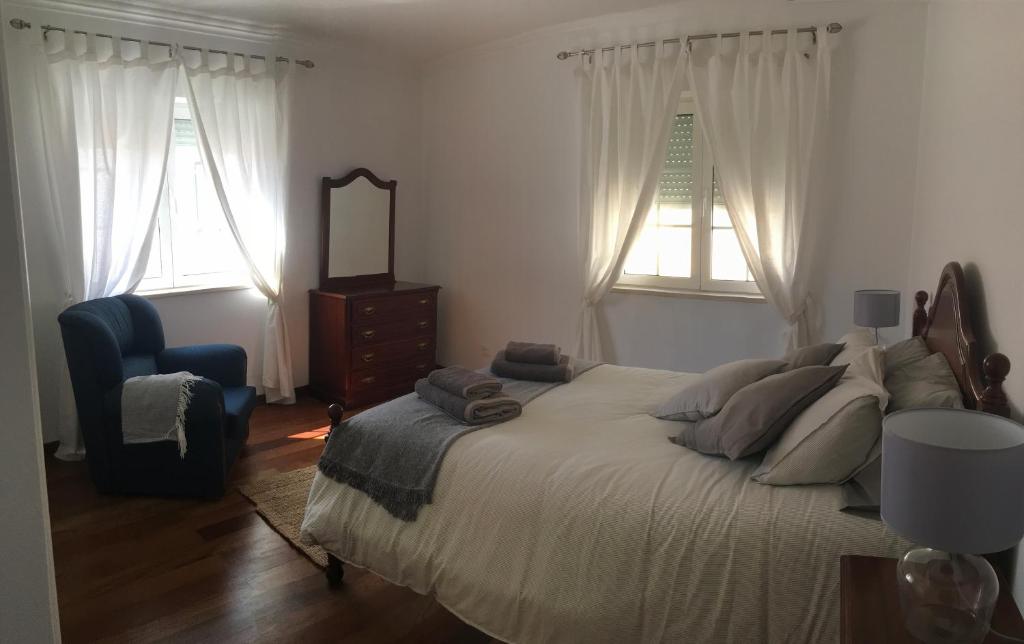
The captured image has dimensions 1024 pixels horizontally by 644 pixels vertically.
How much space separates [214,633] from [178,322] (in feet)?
8.54

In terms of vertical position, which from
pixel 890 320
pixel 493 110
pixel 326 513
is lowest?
pixel 326 513

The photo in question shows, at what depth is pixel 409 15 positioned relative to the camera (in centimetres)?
438

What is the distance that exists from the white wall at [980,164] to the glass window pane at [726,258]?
0.96 meters

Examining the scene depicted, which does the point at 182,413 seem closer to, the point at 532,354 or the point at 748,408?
the point at 532,354

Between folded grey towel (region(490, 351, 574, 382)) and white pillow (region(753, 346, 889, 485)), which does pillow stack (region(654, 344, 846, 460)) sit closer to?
white pillow (region(753, 346, 889, 485))

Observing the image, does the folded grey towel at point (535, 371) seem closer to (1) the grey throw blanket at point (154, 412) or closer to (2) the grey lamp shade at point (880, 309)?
(2) the grey lamp shade at point (880, 309)

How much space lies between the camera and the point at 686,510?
1.98 m

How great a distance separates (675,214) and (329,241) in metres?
2.43

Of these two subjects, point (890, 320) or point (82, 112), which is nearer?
point (890, 320)

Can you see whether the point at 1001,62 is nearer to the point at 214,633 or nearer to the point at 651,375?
the point at 651,375

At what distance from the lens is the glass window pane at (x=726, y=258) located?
4207 millimetres

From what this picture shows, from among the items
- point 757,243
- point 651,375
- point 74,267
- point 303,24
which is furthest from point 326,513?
point 303,24

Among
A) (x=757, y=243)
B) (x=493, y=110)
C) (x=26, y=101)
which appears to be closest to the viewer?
(x=26, y=101)

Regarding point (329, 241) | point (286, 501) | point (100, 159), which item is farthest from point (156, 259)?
point (286, 501)
